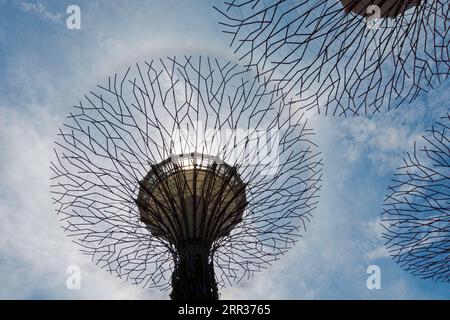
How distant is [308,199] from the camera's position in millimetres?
8078

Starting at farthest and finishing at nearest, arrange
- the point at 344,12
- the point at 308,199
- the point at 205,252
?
the point at 308,199 < the point at 205,252 < the point at 344,12

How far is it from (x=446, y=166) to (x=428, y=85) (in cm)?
181

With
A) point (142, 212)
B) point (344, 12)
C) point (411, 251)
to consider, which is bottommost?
point (411, 251)

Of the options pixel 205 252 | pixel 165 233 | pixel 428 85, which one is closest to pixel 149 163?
pixel 165 233

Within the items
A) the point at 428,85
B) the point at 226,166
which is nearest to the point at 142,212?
the point at 226,166

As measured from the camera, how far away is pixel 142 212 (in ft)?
25.1

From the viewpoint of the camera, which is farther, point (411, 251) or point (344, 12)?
point (411, 251)

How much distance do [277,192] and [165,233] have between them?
6.43 ft

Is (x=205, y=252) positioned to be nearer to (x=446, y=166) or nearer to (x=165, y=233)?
(x=165, y=233)
